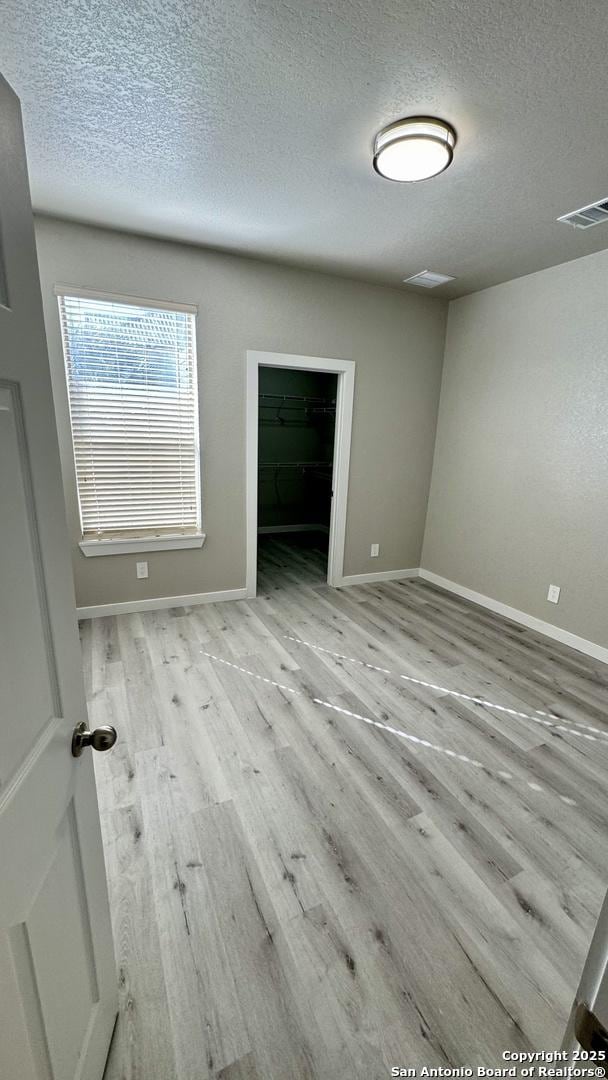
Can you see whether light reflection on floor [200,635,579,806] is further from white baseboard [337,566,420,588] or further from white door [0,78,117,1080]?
white baseboard [337,566,420,588]

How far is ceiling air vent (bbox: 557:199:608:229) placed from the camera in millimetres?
2248

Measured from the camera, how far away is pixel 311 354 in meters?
3.59

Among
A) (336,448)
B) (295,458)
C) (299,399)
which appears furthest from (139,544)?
(299,399)

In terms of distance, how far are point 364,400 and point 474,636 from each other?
2.24 metres

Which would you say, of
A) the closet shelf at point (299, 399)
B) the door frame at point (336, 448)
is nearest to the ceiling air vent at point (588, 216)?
the door frame at point (336, 448)

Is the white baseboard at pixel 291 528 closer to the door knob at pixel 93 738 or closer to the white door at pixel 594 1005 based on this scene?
the door knob at pixel 93 738

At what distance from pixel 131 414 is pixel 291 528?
3.56 metres

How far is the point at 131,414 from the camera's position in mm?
3152

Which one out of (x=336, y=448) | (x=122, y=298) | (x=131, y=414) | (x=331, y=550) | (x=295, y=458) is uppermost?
(x=122, y=298)

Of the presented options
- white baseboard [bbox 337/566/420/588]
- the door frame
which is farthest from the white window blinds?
white baseboard [bbox 337/566/420/588]

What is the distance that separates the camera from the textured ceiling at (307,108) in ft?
4.32

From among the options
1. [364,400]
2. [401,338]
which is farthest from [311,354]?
[401,338]

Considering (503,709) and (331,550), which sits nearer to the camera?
(503,709)

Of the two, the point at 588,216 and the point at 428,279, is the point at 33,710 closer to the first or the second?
the point at 588,216
